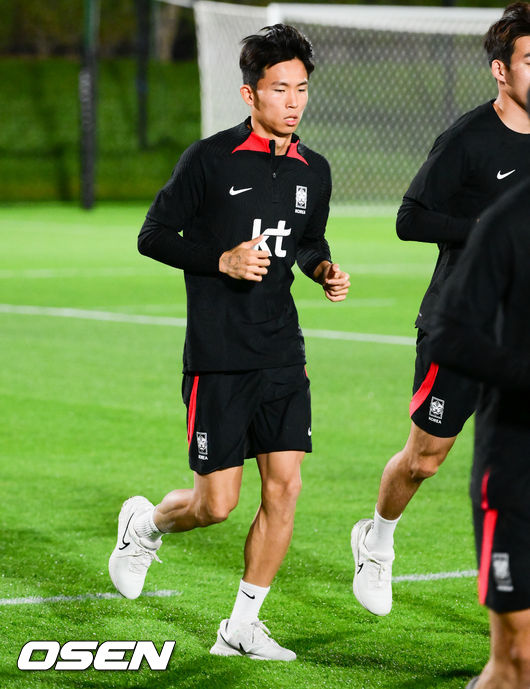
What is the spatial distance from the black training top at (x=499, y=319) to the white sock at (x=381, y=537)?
8.07 ft

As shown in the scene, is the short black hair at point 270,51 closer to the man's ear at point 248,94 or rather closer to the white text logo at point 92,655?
the man's ear at point 248,94

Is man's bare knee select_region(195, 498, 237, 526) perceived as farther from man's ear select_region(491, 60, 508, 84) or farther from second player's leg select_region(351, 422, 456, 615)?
man's ear select_region(491, 60, 508, 84)

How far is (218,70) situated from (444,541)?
16.1 m

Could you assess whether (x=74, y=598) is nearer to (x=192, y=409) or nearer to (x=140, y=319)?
(x=192, y=409)

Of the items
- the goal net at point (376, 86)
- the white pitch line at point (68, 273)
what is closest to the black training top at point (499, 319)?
the white pitch line at point (68, 273)

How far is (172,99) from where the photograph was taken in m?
44.8

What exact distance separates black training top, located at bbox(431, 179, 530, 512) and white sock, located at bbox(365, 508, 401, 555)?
2460mm

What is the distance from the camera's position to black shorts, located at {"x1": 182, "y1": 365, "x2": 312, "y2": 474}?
201 inches

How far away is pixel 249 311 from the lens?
515 cm

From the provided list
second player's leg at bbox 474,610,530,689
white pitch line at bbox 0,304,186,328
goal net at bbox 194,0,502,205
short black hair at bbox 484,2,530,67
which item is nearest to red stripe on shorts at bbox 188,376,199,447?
short black hair at bbox 484,2,530,67

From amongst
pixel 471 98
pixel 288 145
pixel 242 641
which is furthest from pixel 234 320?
pixel 471 98

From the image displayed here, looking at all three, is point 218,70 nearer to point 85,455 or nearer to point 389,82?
point 389,82

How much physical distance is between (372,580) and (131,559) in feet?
3.15

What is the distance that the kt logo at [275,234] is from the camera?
5162 mm
